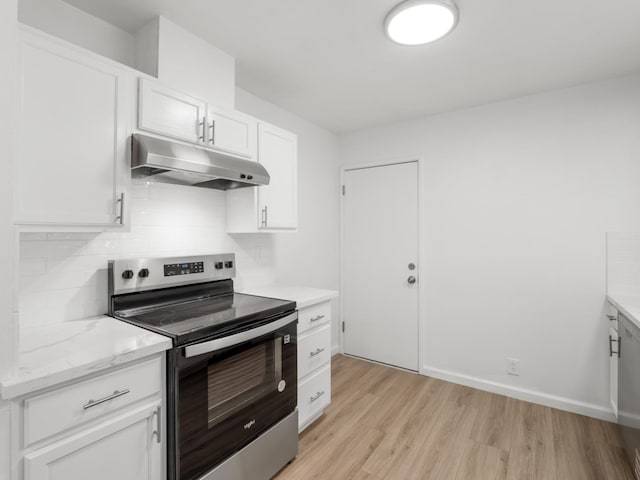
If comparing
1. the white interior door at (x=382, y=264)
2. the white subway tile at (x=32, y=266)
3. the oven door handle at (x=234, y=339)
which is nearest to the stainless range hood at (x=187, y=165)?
the white subway tile at (x=32, y=266)

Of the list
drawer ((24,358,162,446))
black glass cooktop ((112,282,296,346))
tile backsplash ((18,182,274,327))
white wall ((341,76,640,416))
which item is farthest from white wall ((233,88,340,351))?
drawer ((24,358,162,446))

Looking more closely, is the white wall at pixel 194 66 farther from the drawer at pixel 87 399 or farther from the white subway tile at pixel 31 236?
the drawer at pixel 87 399

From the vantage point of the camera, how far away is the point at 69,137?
53.7 inches

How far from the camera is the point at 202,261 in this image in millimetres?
2170

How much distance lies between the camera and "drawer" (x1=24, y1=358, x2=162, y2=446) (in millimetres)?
1053

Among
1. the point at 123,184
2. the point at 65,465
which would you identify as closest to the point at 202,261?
the point at 123,184

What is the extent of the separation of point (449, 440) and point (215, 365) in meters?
1.66

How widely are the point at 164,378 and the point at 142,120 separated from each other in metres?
1.18

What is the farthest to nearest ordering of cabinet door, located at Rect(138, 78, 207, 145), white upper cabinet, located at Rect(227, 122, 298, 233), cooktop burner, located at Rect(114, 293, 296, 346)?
white upper cabinet, located at Rect(227, 122, 298, 233) < cabinet door, located at Rect(138, 78, 207, 145) < cooktop burner, located at Rect(114, 293, 296, 346)

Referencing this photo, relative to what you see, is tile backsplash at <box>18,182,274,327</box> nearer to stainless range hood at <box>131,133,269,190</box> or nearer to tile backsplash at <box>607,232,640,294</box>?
stainless range hood at <box>131,133,269,190</box>

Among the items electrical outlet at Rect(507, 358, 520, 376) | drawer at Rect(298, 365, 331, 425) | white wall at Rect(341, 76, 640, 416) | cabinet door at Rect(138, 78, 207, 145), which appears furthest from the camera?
electrical outlet at Rect(507, 358, 520, 376)

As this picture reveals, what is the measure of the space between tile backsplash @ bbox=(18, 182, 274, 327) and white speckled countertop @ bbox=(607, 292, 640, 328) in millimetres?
2346

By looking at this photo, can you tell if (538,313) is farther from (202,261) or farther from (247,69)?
(247,69)

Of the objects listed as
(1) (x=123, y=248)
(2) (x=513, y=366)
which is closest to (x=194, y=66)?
(1) (x=123, y=248)
